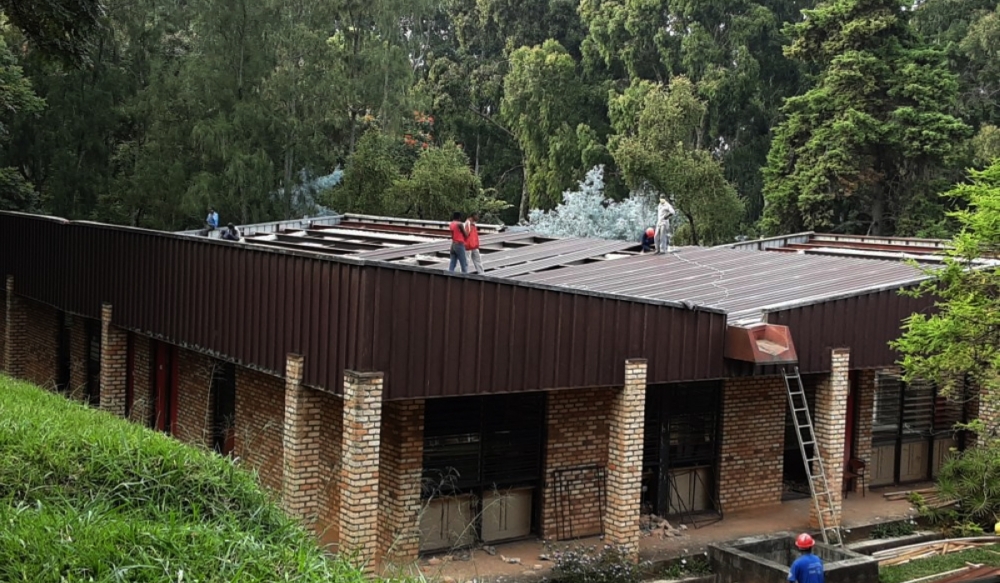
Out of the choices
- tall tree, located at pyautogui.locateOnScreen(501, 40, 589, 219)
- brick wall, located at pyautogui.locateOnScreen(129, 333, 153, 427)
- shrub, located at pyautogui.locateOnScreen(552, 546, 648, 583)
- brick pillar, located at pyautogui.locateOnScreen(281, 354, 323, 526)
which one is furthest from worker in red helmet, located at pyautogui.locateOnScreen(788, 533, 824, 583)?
tall tree, located at pyautogui.locateOnScreen(501, 40, 589, 219)

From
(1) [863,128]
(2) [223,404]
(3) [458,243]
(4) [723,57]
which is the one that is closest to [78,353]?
(2) [223,404]

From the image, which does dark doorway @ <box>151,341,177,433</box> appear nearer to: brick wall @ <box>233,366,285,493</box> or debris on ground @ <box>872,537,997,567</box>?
brick wall @ <box>233,366,285,493</box>

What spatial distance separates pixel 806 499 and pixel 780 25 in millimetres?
40868

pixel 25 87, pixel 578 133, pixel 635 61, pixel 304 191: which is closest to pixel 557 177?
pixel 578 133

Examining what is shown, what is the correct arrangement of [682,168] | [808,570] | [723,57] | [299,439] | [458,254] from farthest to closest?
1. [723,57]
2. [682,168]
3. [458,254]
4. [299,439]
5. [808,570]

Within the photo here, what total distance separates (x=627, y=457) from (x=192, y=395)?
8953mm

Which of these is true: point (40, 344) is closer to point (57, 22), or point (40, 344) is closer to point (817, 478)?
point (57, 22)

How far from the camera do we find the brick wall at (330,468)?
16.0m

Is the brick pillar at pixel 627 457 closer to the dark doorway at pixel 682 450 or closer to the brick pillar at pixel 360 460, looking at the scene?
the dark doorway at pixel 682 450

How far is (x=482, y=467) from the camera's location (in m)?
16.1

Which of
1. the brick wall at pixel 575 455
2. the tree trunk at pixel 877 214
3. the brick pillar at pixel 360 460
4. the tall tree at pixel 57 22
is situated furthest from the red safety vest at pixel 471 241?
the tree trunk at pixel 877 214

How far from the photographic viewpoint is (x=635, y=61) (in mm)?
56500

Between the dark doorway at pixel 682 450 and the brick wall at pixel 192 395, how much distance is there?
8.01 m

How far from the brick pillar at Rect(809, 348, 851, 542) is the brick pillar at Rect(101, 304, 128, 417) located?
1326cm
